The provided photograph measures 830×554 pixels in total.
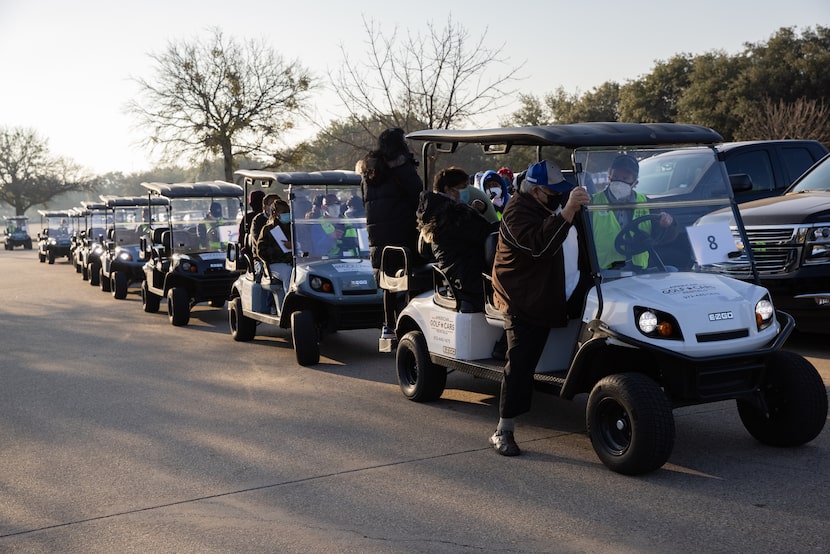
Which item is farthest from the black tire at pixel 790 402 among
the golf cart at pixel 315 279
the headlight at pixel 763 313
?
the golf cart at pixel 315 279

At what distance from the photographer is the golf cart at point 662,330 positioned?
505cm

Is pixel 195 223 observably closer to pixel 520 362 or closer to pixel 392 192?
pixel 392 192

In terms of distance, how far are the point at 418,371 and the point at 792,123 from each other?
2848 centimetres

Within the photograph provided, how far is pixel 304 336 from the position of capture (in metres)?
9.22

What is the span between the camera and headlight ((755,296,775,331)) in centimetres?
529

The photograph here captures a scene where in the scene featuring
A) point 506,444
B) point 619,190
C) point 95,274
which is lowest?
point 506,444

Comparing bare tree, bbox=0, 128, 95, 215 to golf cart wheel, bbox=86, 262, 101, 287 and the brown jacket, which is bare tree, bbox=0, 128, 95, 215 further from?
the brown jacket

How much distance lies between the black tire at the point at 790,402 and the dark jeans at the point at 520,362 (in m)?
1.24

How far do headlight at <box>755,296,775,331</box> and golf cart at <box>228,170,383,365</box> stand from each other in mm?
4623

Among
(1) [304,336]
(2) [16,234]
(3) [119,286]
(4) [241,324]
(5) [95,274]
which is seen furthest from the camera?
(2) [16,234]

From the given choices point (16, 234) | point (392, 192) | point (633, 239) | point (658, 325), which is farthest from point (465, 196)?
point (16, 234)

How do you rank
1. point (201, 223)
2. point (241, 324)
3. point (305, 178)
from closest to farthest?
point (305, 178)
point (241, 324)
point (201, 223)

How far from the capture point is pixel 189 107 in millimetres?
32781

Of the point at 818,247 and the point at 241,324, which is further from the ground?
the point at 818,247
